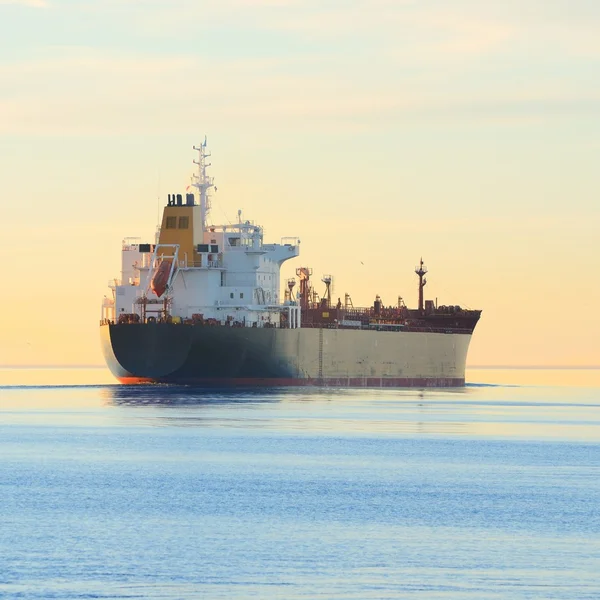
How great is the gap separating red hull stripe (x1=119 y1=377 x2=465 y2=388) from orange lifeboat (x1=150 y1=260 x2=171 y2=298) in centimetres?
523

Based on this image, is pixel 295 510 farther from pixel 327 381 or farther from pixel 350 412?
pixel 327 381

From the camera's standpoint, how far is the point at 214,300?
8338cm

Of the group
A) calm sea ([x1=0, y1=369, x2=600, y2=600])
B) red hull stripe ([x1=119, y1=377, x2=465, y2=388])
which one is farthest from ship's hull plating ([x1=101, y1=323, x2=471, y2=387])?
calm sea ([x1=0, y1=369, x2=600, y2=600])

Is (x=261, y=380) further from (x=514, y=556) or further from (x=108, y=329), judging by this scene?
(x=514, y=556)

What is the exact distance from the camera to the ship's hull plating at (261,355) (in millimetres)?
76688

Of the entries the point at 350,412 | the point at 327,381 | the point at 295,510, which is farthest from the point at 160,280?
the point at 295,510

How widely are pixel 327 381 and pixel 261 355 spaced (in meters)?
9.24

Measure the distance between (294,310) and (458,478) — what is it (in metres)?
51.0

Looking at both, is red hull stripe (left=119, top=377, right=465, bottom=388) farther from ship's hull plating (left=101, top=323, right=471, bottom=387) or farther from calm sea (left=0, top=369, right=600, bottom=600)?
calm sea (left=0, top=369, right=600, bottom=600)

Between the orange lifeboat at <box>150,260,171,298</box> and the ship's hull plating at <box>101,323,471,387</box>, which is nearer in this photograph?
the ship's hull plating at <box>101,323,471,387</box>

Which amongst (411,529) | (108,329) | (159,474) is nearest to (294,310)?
(108,329)

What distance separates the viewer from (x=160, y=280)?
3169 inches

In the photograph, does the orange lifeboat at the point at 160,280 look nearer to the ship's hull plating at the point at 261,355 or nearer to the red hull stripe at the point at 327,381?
the ship's hull plating at the point at 261,355

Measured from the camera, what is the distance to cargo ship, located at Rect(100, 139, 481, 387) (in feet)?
253
